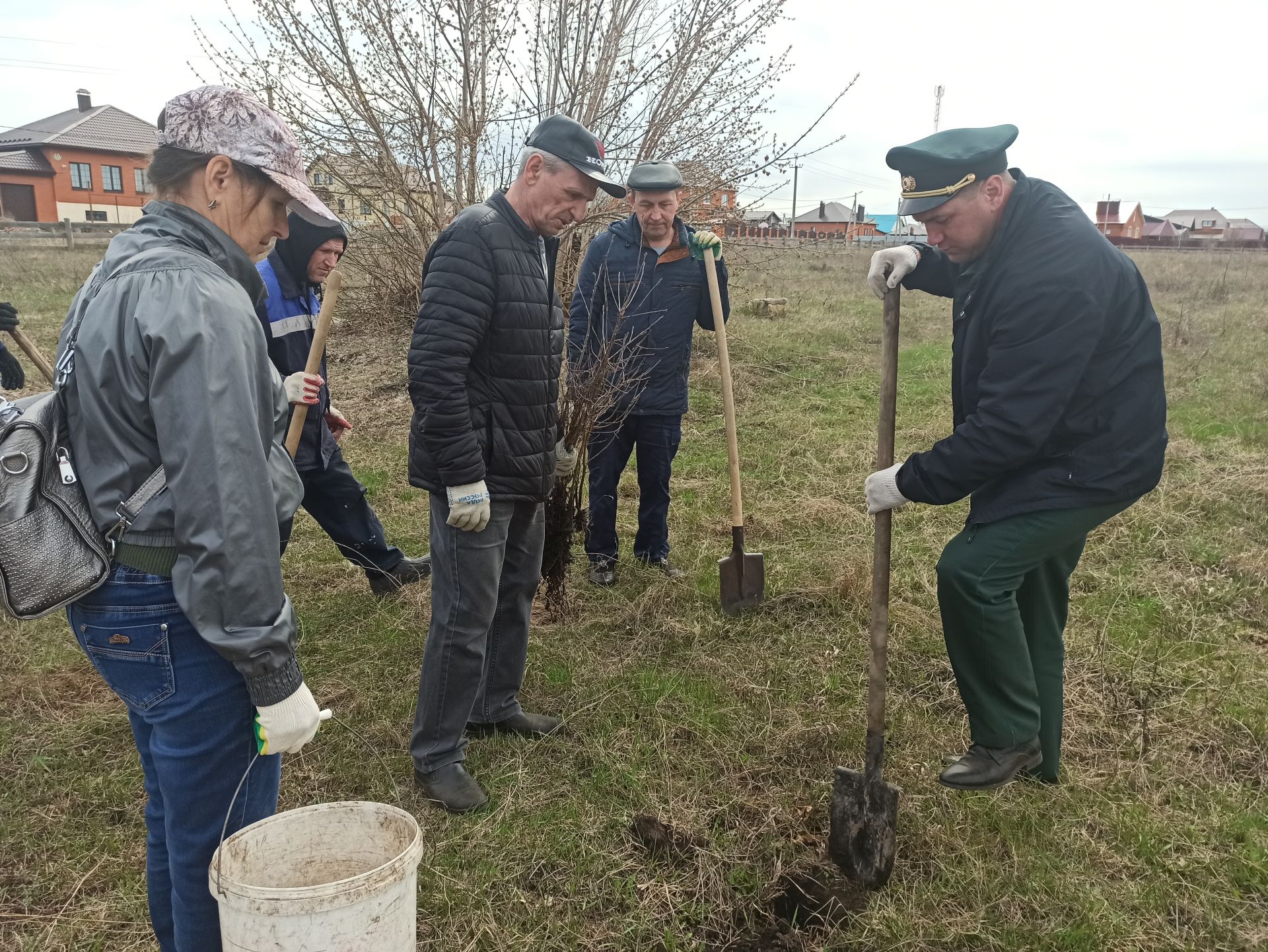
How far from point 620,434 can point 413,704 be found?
198 cm

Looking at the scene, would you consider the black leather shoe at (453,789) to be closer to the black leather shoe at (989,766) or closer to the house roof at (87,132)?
the black leather shoe at (989,766)

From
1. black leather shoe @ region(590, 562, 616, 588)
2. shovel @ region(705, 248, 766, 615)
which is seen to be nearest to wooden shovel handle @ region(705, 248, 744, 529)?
shovel @ region(705, 248, 766, 615)

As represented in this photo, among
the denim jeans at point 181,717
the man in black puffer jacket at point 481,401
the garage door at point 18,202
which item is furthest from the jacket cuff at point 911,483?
the garage door at point 18,202

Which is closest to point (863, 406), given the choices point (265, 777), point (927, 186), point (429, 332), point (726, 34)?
point (726, 34)

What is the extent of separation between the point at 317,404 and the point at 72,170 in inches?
1938

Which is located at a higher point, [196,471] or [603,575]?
[196,471]

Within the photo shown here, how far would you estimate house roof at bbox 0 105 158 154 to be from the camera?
4272cm

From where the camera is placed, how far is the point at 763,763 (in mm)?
3215

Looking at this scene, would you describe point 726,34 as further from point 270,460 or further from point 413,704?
point 270,460

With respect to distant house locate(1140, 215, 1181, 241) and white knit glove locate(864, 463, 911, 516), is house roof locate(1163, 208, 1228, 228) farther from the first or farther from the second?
white knit glove locate(864, 463, 911, 516)

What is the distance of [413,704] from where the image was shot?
357 cm

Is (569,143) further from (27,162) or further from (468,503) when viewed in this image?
(27,162)

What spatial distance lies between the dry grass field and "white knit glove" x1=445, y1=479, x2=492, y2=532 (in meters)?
0.99

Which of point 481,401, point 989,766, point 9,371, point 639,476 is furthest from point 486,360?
point 9,371
